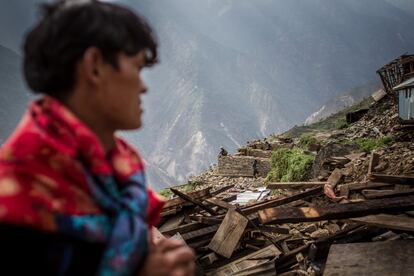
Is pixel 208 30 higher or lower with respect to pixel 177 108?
higher

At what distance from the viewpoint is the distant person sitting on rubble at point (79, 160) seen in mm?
886

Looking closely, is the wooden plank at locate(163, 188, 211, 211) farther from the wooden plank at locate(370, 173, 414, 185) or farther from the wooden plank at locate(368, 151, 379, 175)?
the wooden plank at locate(368, 151, 379, 175)

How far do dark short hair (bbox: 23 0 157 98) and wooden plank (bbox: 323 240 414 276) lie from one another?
3.01m

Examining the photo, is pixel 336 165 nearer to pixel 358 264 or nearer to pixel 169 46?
pixel 358 264

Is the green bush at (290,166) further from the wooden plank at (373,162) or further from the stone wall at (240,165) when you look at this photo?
the wooden plank at (373,162)

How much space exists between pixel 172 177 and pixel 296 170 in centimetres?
9839

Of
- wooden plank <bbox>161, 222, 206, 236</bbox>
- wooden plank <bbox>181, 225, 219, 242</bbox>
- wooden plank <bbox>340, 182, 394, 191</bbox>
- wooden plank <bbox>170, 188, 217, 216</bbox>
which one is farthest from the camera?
wooden plank <bbox>170, 188, 217, 216</bbox>

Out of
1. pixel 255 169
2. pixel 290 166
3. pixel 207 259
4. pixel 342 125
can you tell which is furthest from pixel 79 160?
pixel 342 125

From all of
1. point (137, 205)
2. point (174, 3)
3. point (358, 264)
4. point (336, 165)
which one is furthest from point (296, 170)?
point (174, 3)

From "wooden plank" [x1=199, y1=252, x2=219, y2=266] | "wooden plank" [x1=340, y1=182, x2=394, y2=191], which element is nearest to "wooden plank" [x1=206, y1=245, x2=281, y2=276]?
"wooden plank" [x1=199, y1=252, x2=219, y2=266]

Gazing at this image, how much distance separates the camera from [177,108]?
13938 cm

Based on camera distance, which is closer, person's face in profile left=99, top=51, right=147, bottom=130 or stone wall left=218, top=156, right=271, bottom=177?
person's face in profile left=99, top=51, right=147, bottom=130

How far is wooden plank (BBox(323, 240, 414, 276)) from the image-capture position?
298 centimetres

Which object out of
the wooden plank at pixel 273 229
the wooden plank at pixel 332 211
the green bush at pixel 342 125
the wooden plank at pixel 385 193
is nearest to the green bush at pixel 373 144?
the wooden plank at pixel 385 193
